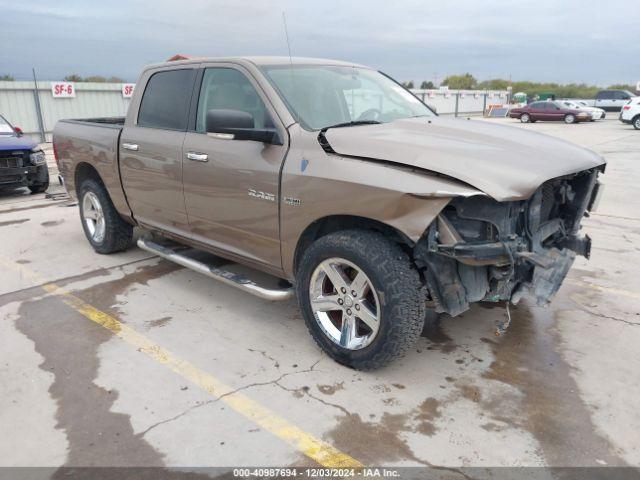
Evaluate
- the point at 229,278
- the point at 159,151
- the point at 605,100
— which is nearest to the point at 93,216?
the point at 159,151

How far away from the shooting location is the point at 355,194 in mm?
3111

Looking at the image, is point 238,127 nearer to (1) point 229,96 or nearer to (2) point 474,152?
(1) point 229,96

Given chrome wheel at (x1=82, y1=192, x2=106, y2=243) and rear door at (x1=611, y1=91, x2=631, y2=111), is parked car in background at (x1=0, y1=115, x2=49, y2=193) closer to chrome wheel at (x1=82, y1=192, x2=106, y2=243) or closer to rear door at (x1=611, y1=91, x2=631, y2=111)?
chrome wheel at (x1=82, y1=192, x2=106, y2=243)

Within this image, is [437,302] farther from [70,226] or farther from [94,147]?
[70,226]

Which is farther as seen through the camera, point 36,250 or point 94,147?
point 36,250

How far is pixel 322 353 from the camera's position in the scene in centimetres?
370

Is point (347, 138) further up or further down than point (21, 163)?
further up

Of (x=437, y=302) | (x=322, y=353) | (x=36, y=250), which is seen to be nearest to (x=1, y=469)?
(x=322, y=353)

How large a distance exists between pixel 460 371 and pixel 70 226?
5841 mm

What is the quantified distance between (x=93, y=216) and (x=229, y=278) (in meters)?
2.81

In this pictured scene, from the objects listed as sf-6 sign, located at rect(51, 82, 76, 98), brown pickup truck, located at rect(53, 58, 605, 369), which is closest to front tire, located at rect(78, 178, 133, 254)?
brown pickup truck, located at rect(53, 58, 605, 369)

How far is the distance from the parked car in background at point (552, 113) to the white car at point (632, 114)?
3.80 m

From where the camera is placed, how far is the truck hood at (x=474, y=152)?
9.23 feet

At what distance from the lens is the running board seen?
12.1 feet
